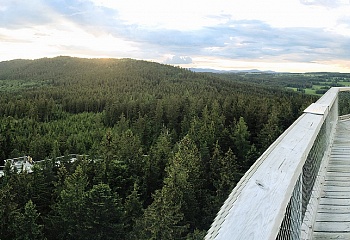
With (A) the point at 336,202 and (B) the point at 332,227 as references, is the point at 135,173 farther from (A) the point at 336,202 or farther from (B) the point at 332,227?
(B) the point at 332,227

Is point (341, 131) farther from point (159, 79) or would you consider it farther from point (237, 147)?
point (159, 79)

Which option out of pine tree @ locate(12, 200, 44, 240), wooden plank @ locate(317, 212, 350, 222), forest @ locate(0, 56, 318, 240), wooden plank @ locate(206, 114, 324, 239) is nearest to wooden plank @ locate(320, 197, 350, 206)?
wooden plank @ locate(317, 212, 350, 222)

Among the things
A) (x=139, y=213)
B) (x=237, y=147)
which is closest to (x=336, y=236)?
(x=139, y=213)

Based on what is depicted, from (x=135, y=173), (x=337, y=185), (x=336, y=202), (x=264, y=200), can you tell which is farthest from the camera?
(x=135, y=173)

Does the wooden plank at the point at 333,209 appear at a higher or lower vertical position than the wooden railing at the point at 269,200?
lower

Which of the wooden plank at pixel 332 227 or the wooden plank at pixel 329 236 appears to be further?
the wooden plank at pixel 332 227

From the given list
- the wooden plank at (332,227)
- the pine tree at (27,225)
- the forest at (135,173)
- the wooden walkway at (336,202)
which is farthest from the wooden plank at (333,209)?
the pine tree at (27,225)

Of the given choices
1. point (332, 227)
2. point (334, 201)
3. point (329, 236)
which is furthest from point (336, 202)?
point (329, 236)

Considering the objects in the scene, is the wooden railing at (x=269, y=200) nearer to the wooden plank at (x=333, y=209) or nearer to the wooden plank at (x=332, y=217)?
the wooden plank at (x=332, y=217)

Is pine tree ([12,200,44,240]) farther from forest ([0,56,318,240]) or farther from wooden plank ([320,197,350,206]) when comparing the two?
wooden plank ([320,197,350,206])
